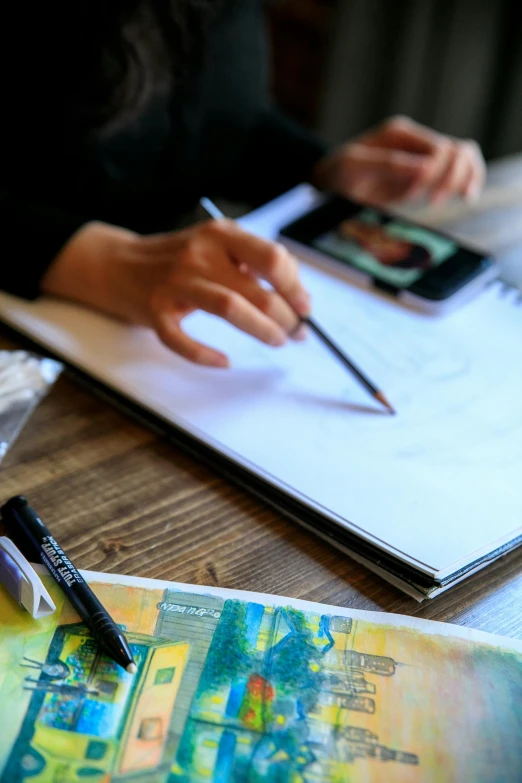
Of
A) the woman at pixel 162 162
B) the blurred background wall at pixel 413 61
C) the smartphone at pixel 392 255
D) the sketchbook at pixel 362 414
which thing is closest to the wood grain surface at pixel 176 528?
the sketchbook at pixel 362 414

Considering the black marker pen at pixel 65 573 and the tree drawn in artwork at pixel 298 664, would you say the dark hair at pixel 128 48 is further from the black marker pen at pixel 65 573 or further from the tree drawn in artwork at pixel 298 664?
the tree drawn in artwork at pixel 298 664

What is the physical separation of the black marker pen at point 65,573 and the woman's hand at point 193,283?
0.20 meters

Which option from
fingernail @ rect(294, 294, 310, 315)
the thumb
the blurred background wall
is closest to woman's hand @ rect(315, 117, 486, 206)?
the thumb

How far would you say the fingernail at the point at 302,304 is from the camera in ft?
2.26

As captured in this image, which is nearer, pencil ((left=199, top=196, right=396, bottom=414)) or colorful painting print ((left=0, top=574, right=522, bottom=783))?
colorful painting print ((left=0, top=574, right=522, bottom=783))

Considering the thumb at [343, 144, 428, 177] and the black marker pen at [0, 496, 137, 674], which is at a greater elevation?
the thumb at [343, 144, 428, 177]

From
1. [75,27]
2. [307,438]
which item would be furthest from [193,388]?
[75,27]

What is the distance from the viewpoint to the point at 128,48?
0.81 meters

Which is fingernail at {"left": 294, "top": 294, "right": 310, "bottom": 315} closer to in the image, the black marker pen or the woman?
the woman

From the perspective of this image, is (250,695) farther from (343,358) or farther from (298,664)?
(343,358)

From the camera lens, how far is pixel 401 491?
22.1 inches

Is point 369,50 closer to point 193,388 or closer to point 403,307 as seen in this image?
point 403,307

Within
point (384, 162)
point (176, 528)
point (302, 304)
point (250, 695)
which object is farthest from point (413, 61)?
point (250, 695)

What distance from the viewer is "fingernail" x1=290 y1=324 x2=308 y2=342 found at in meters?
→ 0.70
